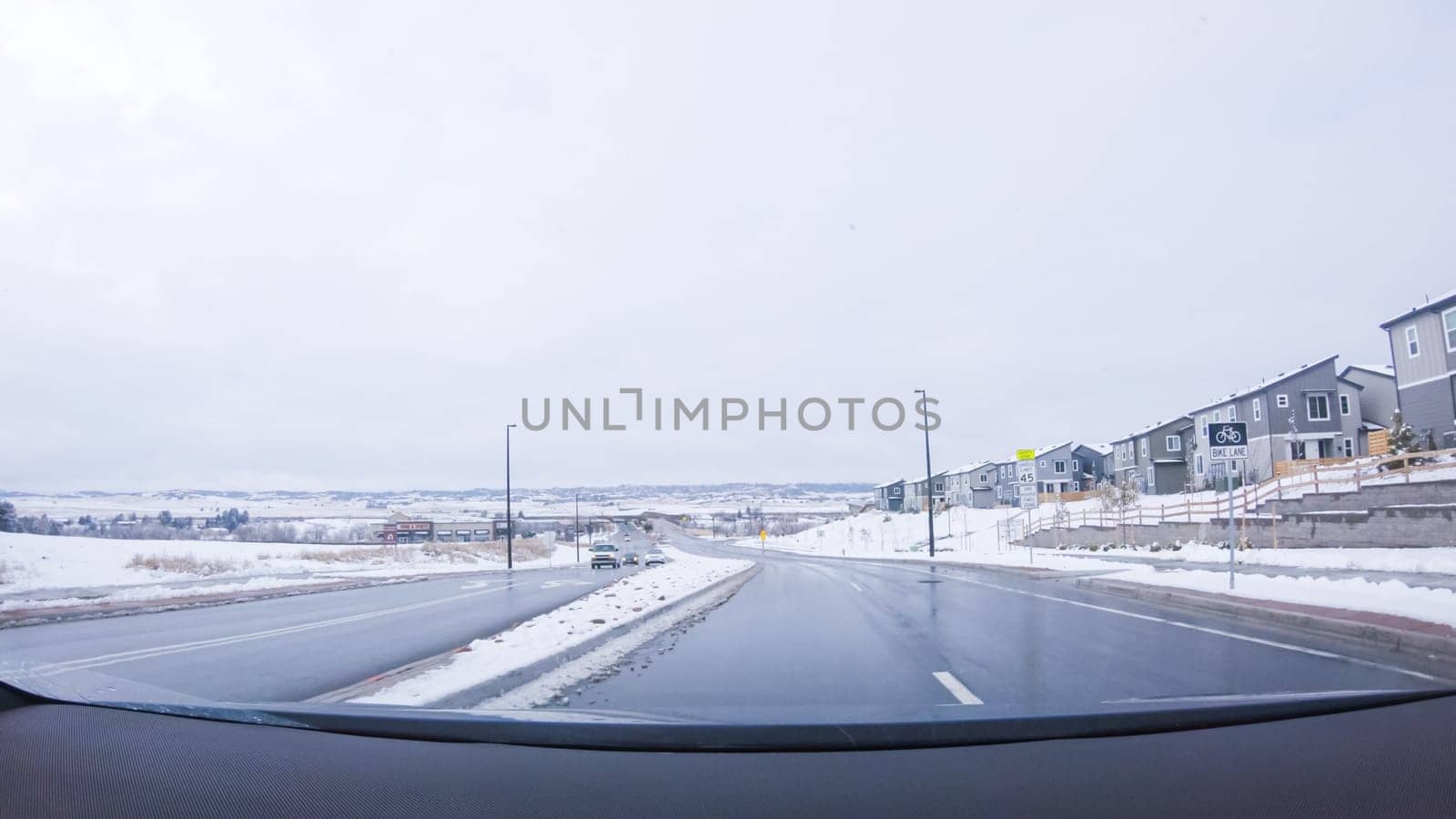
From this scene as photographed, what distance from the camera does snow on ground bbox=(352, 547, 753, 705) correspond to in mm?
7527

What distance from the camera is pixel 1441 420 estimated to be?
2531 cm

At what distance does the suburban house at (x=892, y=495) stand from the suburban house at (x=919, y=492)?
2.87 meters

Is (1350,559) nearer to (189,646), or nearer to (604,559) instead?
(189,646)

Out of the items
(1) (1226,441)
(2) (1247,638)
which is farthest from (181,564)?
(1) (1226,441)

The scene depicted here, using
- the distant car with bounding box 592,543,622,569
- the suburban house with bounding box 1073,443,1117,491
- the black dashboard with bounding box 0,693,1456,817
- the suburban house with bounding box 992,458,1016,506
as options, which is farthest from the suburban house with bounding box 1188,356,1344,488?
the suburban house with bounding box 992,458,1016,506

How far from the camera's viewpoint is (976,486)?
10269 cm

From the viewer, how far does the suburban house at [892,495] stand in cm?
12437

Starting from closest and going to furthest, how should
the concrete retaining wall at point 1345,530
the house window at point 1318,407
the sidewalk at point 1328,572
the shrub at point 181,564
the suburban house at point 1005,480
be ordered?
the sidewalk at point 1328,572 < the concrete retaining wall at point 1345,530 < the shrub at point 181,564 < the house window at point 1318,407 < the suburban house at point 1005,480

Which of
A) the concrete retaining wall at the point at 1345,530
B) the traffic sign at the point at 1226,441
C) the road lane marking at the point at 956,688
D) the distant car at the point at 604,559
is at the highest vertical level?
the traffic sign at the point at 1226,441

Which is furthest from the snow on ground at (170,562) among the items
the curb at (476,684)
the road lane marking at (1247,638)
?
the road lane marking at (1247,638)

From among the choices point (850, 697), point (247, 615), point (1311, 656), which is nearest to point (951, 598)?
point (1311, 656)

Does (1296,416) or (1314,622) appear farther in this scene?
(1296,416)

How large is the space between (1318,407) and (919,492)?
286 feet

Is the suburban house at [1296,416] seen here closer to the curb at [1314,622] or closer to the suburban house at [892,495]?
the curb at [1314,622]
